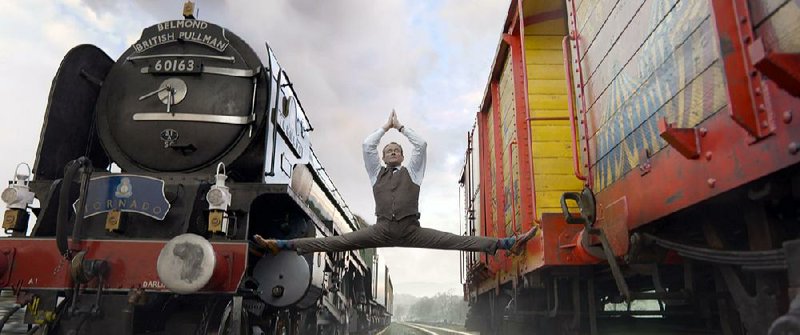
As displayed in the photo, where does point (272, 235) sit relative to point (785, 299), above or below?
above

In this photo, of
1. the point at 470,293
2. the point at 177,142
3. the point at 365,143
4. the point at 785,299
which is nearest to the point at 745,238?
the point at 785,299

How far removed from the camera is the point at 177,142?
4.62 m

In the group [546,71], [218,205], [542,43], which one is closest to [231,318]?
[218,205]

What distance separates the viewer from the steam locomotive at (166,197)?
358cm

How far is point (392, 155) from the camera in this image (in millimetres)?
3566

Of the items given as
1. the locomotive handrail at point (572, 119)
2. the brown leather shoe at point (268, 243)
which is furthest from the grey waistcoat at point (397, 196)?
the locomotive handrail at point (572, 119)

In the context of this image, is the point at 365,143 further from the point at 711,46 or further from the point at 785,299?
the point at 785,299

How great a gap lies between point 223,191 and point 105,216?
1238 mm

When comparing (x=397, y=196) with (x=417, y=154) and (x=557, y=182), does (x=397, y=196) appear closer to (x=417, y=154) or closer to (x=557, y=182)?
(x=417, y=154)

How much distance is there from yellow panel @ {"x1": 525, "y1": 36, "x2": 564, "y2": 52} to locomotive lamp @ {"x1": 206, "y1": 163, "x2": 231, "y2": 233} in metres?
2.83

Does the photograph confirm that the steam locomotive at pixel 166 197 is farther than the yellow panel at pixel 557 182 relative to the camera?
No

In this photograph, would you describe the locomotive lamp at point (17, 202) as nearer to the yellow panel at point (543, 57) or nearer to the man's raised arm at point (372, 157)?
the man's raised arm at point (372, 157)

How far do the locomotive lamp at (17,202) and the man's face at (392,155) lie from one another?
9.47 ft

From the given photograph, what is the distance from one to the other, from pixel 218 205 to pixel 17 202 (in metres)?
1.62
